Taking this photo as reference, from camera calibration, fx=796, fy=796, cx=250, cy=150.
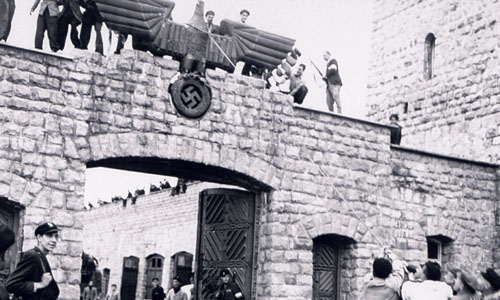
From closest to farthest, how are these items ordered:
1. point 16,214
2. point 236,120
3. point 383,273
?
point 383,273
point 16,214
point 236,120

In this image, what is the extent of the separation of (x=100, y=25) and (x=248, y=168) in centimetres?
336

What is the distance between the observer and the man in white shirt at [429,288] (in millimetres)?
8195

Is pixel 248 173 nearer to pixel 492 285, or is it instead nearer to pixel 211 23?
pixel 211 23

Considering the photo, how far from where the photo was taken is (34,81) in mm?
11766

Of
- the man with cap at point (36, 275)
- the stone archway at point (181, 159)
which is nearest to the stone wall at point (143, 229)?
the stone archway at point (181, 159)

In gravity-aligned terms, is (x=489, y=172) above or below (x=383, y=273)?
above

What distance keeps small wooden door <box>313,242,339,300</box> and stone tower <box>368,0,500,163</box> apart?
4.74 m

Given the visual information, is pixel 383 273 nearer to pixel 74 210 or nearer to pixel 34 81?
pixel 74 210

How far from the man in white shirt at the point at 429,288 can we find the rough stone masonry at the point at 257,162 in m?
5.17

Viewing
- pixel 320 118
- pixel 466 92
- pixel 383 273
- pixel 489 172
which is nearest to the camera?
pixel 383 273

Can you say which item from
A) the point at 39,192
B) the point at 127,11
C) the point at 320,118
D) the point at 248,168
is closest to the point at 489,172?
the point at 320,118

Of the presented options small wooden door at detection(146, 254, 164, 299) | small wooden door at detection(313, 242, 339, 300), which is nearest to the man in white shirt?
small wooden door at detection(313, 242, 339, 300)

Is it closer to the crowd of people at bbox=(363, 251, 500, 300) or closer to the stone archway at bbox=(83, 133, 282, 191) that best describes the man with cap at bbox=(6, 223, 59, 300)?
the crowd of people at bbox=(363, 251, 500, 300)

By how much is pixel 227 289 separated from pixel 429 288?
17.4ft
